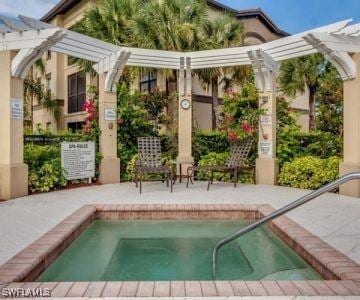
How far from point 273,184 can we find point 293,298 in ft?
22.7

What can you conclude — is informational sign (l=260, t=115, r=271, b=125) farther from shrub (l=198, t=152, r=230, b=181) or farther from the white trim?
shrub (l=198, t=152, r=230, b=181)

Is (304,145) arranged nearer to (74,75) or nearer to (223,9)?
(223,9)

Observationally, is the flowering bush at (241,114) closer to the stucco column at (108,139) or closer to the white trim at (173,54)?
the white trim at (173,54)

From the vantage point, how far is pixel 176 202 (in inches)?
268

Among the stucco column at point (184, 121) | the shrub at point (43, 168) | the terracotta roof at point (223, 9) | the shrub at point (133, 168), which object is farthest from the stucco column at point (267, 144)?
the terracotta roof at point (223, 9)

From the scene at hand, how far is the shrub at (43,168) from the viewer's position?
8.09 m

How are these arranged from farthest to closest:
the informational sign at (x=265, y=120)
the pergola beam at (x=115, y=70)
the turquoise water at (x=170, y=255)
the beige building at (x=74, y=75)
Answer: the beige building at (x=74, y=75) → the informational sign at (x=265, y=120) → the pergola beam at (x=115, y=70) → the turquoise water at (x=170, y=255)

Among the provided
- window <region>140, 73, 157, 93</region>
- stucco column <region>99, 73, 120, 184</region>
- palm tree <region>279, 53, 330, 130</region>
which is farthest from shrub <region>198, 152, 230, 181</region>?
palm tree <region>279, 53, 330, 130</region>

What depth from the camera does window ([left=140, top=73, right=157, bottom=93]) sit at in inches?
703

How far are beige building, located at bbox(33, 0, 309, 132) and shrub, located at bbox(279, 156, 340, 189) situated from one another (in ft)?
33.5

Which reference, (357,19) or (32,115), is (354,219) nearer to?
(357,19)

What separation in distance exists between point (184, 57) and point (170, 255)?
22.0 feet

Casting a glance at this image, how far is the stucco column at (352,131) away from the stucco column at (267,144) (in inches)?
73.6

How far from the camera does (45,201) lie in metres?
7.05
